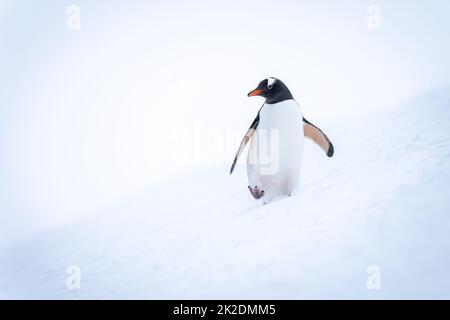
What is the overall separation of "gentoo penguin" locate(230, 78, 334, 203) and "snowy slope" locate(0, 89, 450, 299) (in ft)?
0.79

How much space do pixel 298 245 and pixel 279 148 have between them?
108 cm

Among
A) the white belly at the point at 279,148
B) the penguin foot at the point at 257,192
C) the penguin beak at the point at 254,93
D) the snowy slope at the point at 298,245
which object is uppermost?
the penguin beak at the point at 254,93

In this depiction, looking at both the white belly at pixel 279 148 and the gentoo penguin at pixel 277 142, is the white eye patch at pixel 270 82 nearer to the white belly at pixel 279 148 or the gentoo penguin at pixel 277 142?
the gentoo penguin at pixel 277 142

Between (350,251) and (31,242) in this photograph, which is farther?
(31,242)

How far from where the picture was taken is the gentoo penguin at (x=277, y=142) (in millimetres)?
2898

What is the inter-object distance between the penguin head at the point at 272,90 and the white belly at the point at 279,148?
0.16 ft

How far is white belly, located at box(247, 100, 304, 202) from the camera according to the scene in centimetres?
290

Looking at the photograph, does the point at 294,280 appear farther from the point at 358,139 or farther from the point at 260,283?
the point at 358,139

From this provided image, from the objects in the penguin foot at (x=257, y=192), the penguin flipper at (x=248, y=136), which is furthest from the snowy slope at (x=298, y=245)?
the penguin flipper at (x=248, y=136)

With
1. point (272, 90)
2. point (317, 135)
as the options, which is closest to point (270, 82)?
point (272, 90)

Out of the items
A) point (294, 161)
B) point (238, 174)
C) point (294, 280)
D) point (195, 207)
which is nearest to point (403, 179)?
point (294, 161)

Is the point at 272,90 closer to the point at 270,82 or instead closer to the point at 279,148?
the point at 270,82

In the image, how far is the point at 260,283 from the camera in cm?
186
